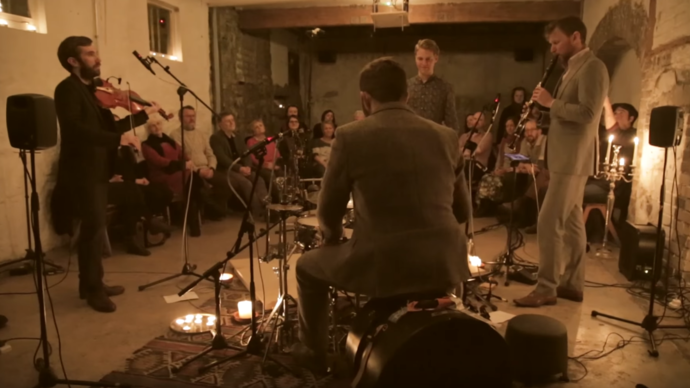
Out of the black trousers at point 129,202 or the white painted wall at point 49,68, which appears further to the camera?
the black trousers at point 129,202

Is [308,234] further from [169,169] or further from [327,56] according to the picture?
[327,56]

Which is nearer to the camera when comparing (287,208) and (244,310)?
(287,208)

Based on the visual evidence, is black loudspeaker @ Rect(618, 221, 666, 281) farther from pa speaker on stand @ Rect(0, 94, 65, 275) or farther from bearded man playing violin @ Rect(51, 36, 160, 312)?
pa speaker on stand @ Rect(0, 94, 65, 275)

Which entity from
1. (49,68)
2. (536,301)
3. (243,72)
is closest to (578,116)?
(536,301)

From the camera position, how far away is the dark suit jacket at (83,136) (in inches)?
122

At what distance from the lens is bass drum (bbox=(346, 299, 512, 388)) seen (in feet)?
5.72

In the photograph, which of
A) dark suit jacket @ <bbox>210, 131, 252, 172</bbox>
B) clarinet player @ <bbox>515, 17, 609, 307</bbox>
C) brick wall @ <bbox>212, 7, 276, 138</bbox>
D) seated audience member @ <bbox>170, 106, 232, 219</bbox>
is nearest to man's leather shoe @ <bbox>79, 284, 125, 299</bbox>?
seated audience member @ <bbox>170, 106, 232, 219</bbox>

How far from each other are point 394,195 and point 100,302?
91.3 inches

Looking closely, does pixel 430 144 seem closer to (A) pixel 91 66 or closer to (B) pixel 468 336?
(B) pixel 468 336

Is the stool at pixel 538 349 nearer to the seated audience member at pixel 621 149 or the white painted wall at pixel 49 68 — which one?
the seated audience member at pixel 621 149

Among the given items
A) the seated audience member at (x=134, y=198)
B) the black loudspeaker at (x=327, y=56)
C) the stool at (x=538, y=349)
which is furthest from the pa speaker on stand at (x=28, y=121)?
the black loudspeaker at (x=327, y=56)

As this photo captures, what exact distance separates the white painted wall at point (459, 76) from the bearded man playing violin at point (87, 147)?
7.14 metres

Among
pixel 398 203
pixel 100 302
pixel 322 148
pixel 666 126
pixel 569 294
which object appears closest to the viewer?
pixel 398 203

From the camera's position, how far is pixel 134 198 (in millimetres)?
4730
